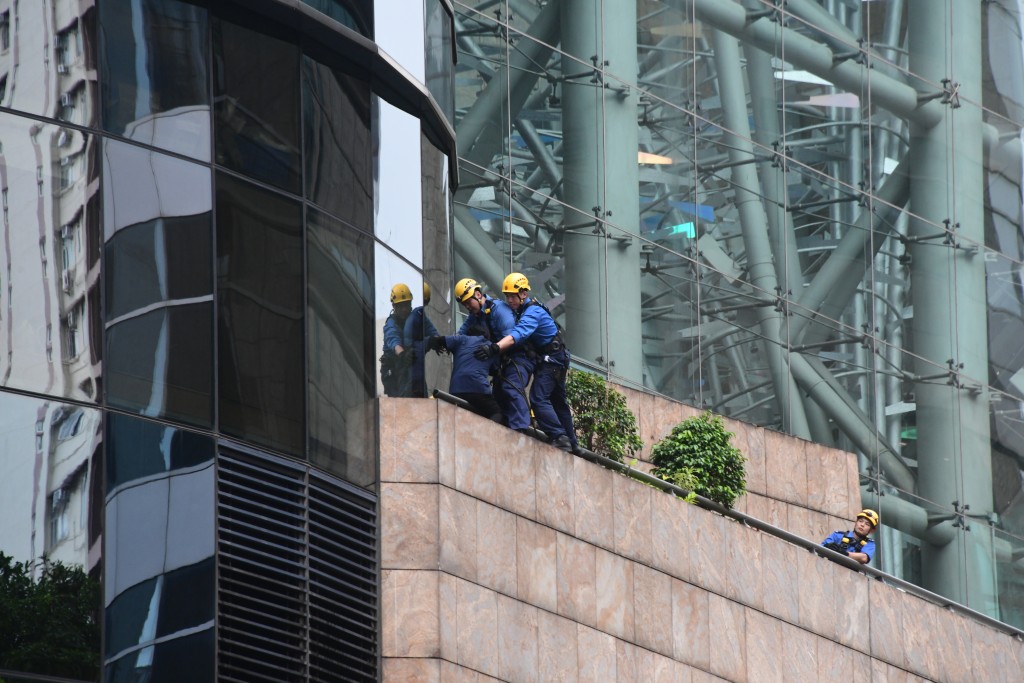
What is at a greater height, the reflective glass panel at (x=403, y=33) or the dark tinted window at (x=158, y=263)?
the reflective glass panel at (x=403, y=33)

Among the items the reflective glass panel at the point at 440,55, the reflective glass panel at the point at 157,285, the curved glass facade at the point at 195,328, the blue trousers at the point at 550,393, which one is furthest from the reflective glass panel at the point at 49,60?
the blue trousers at the point at 550,393

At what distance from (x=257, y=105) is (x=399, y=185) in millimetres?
2578

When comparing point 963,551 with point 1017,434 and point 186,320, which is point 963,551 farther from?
point 186,320

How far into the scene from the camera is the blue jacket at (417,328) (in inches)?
866

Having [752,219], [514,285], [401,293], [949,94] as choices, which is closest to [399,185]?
[401,293]

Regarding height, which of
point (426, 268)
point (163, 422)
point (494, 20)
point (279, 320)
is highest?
point (494, 20)

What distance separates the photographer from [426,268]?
22.8 meters

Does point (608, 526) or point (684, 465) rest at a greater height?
point (684, 465)

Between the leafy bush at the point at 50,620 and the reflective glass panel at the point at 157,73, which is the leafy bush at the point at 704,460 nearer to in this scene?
the reflective glass panel at the point at 157,73

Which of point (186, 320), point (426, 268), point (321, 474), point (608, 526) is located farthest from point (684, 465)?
point (186, 320)

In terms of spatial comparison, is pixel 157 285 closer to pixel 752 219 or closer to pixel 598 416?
pixel 598 416

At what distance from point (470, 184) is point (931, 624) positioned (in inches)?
316

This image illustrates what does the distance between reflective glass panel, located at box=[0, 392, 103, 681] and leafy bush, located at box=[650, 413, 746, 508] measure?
34.2ft

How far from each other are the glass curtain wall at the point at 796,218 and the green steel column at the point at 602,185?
0.10ft
